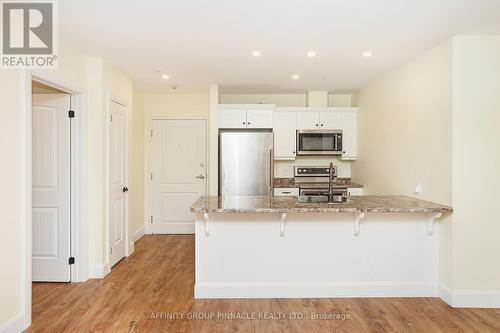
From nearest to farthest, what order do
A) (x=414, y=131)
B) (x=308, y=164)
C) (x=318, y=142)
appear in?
(x=414, y=131) → (x=318, y=142) → (x=308, y=164)

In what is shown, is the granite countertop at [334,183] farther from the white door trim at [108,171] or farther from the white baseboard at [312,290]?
the white door trim at [108,171]

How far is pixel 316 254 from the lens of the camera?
312cm

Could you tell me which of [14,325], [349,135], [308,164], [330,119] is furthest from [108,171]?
[349,135]

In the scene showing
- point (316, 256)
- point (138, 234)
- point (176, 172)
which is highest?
point (176, 172)

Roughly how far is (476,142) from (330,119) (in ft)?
8.14

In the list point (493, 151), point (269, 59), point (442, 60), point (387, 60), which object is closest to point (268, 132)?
point (269, 59)

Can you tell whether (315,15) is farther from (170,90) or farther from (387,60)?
(170,90)

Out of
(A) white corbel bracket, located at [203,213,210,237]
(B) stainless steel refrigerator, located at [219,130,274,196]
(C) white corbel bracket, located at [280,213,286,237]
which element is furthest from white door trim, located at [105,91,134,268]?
(C) white corbel bracket, located at [280,213,286,237]

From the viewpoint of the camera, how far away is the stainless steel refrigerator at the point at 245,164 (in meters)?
4.70

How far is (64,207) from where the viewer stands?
3439 millimetres

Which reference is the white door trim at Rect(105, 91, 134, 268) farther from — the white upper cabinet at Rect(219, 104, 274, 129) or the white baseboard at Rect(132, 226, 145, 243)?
the white upper cabinet at Rect(219, 104, 274, 129)

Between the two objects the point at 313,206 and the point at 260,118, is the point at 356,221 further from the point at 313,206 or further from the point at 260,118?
the point at 260,118

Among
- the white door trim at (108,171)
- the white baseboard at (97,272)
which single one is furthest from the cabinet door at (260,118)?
the white baseboard at (97,272)

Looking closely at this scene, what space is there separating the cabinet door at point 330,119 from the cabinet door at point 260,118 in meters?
0.83
